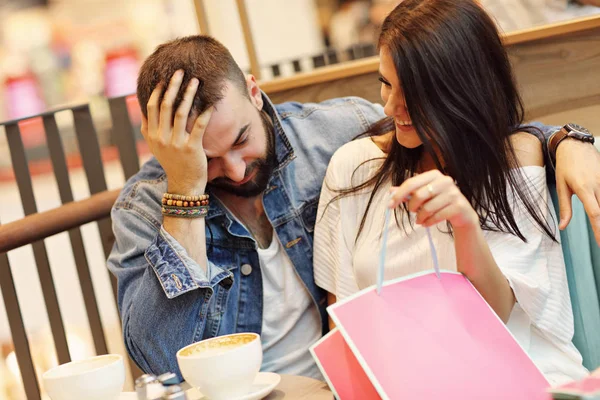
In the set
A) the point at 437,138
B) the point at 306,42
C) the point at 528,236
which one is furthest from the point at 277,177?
the point at 306,42

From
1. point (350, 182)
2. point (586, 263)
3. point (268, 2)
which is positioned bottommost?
point (586, 263)

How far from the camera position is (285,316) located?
155 cm

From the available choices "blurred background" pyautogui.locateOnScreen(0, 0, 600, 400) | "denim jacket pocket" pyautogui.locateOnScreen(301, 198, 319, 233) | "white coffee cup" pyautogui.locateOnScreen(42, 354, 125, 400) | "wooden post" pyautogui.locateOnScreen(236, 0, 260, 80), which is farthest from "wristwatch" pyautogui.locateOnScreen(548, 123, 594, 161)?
"blurred background" pyautogui.locateOnScreen(0, 0, 600, 400)

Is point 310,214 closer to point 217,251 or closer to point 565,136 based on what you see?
point 217,251

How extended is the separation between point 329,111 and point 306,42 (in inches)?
144

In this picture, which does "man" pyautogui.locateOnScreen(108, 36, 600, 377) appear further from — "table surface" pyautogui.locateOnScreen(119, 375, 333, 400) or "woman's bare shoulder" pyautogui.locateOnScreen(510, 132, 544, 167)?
"table surface" pyautogui.locateOnScreen(119, 375, 333, 400)

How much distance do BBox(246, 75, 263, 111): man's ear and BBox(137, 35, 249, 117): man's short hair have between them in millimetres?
49

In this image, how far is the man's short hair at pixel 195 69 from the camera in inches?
55.1

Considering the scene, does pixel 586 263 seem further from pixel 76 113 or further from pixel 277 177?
pixel 76 113

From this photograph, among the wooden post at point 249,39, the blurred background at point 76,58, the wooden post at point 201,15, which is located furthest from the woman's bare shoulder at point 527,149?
the blurred background at point 76,58

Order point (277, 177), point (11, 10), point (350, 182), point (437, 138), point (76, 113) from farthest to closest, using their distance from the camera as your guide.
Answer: point (11, 10) < point (76, 113) < point (277, 177) < point (350, 182) < point (437, 138)

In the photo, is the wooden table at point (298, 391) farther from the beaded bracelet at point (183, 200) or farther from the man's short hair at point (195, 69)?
the man's short hair at point (195, 69)

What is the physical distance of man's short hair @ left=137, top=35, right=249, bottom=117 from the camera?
1.40m

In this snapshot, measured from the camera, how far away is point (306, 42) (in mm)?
5211
